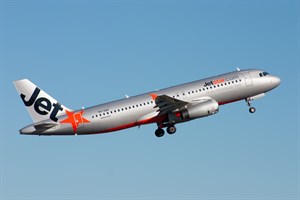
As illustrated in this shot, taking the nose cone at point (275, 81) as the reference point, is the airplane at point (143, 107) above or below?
below

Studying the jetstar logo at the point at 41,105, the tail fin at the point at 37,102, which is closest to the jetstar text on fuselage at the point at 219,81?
the tail fin at the point at 37,102

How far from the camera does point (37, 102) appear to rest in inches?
2618

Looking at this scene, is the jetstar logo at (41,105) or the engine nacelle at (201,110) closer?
the engine nacelle at (201,110)

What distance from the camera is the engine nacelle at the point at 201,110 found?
2554 inches

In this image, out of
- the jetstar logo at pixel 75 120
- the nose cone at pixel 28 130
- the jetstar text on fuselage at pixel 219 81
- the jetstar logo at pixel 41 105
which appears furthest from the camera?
the jetstar text on fuselage at pixel 219 81

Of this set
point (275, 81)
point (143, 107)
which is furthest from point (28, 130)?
point (275, 81)

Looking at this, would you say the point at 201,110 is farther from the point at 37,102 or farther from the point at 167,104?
the point at 37,102

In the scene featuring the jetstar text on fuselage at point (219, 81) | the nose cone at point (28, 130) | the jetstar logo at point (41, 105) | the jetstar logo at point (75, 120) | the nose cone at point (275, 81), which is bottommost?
the nose cone at point (28, 130)

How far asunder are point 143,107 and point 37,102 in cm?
1359

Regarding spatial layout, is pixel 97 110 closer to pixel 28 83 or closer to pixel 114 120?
pixel 114 120

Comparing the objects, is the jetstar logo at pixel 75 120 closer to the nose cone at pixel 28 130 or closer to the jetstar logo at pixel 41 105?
the jetstar logo at pixel 41 105

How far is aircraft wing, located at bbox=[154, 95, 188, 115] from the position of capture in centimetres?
6359

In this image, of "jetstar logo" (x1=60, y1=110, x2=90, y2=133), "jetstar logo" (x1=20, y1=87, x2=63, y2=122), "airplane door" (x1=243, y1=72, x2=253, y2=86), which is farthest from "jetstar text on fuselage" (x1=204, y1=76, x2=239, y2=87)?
"jetstar logo" (x1=20, y1=87, x2=63, y2=122)

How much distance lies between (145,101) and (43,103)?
1305cm
